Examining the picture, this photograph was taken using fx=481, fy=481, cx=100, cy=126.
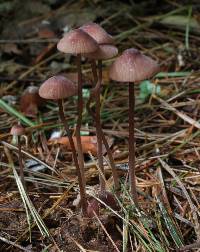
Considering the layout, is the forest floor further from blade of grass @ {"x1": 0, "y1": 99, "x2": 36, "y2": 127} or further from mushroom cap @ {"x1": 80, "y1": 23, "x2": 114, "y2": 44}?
mushroom cap @ {"x1": 80, "y1": 23, "x2": 114, "y2": 44}

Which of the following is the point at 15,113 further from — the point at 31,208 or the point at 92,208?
the point at 92,208

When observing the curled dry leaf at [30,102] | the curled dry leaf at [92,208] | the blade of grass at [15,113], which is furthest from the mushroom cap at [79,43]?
the curled dry leaf at [30,102]

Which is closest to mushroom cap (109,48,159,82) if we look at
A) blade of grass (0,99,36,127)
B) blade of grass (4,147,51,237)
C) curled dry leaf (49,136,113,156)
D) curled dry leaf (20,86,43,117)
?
blade of grass (4,147,51,237)

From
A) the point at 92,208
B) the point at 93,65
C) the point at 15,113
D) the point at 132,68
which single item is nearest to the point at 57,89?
the point at 93,65

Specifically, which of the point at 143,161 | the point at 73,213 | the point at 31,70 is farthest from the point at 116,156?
the point at 31,70

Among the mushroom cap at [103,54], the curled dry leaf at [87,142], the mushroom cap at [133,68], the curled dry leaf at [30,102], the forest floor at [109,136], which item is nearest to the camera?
the mushroom cap at [133,68]

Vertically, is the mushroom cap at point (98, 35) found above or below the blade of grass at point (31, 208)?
above

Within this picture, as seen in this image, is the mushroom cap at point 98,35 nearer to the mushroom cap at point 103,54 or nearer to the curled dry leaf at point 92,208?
the mushroom cap at point 103,54

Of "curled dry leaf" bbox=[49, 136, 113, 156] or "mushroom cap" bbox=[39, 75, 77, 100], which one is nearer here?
"mushroom cap" bbox=[39, 75, 77, 100]
